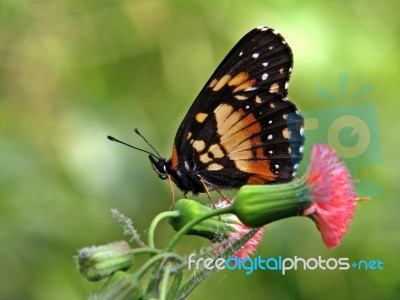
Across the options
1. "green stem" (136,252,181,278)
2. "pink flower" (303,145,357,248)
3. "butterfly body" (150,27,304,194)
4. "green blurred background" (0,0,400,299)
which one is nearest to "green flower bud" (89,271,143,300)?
"green stem" (136,252,181,278)

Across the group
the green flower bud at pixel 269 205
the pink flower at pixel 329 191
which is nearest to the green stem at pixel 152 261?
the green flower bud at pixel 269 205

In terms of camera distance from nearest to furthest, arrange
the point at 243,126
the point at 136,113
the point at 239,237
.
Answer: the point at 239,237 < the point at 243,126 < the point at 136,113

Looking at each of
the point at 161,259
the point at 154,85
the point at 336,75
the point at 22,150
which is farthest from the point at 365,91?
the point at 161,259

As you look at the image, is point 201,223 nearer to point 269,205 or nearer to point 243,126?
point 269,205

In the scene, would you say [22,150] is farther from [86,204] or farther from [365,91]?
[365,91]

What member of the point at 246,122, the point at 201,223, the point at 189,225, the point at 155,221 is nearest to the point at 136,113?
the point at 246,122

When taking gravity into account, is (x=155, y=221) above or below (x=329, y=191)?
above

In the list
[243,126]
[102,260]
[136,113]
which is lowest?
[102,260]

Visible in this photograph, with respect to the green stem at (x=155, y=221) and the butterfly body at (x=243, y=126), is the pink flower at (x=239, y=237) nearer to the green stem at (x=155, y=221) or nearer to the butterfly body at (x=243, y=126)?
the green stem at (x=155, y=221)
